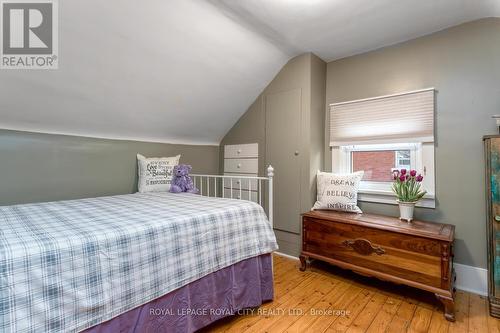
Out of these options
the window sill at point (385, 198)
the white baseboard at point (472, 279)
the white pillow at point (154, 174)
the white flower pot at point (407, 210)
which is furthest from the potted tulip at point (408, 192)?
the white pillow at point (154, 174)

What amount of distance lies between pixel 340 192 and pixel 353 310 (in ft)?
3.15

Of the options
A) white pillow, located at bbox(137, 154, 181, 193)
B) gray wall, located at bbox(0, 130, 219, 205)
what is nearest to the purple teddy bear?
white pillow, located at bbox(137, 154, 181, 193)

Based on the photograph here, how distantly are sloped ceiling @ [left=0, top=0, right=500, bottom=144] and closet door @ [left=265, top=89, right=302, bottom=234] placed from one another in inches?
17.7

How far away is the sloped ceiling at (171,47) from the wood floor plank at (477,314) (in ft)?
6.69

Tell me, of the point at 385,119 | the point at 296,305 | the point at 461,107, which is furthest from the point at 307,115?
the point at 296,305

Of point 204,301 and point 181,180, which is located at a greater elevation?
point 181,180

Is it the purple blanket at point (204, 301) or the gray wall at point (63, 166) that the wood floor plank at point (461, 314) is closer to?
the purple blanket at point (204, 301)

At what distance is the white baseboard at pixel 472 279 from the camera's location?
1780 millimetres

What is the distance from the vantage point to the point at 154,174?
8.05 feet

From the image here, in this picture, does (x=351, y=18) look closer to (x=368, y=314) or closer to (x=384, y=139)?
(x=384, y=139)

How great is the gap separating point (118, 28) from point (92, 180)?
1.34 m

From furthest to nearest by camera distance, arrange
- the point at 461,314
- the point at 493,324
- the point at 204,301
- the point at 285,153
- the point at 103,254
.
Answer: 1. the point at 285,153
2. the point at 461,314
3. the point at 493,324
4. the point at 204,301
5. the point at 103,254

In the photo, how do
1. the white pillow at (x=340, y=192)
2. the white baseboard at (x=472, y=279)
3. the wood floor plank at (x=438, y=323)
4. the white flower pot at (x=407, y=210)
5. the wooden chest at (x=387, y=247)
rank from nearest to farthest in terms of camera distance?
1. the wood floor plank at (x=438, y=323)
2. the wooden chest at (x=387, y=247)
3. the white baseboard at (x=472, y=279)
4. the white flower pot at (x=407, y=210)
5. the white pillow at (x=340, y=192)

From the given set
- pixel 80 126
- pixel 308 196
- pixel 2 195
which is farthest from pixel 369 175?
pixel 2 195
